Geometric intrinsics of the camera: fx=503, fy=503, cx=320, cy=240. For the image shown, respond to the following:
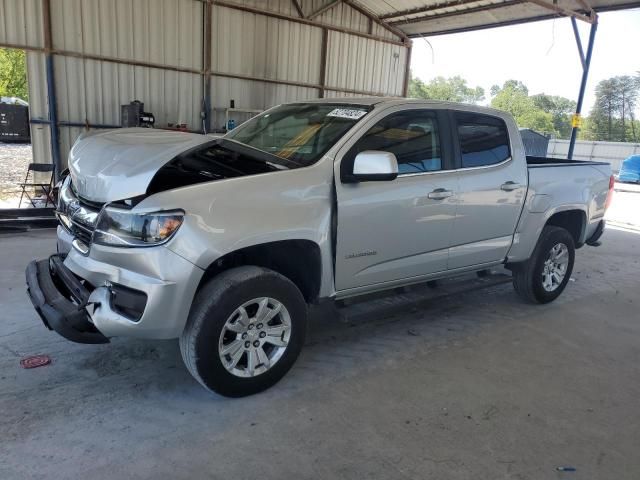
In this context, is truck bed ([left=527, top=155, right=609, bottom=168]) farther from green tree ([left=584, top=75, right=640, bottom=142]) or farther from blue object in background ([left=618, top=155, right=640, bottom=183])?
green tree ([left=584, top=75, right=640, bottom=142])

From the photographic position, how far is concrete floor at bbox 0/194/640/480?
261 centimetres

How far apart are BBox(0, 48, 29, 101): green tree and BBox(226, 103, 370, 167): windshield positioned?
32.3 meters

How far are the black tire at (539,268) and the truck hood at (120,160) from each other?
3.36 meters

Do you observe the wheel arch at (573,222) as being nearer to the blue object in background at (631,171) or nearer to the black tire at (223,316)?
the black tire at (223,316)

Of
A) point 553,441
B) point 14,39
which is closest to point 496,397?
point 553,441

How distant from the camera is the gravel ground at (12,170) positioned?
10.1 m

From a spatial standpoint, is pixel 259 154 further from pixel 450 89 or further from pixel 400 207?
pixel 450 89

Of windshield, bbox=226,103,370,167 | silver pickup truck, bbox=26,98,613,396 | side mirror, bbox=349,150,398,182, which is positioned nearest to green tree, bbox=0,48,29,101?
windshield, bbox=226,103,370,167

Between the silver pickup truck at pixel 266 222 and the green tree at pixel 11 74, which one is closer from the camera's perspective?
the silver pickup truck at pixel 266 222

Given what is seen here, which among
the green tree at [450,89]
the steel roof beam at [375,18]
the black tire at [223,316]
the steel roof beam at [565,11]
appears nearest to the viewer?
the black tire at [223,316]

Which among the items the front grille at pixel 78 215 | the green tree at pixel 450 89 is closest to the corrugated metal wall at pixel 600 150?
the front grille at pixel 78 215

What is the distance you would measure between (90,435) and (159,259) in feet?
3.38

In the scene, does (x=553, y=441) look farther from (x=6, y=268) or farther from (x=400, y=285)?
(x=6, y=268)

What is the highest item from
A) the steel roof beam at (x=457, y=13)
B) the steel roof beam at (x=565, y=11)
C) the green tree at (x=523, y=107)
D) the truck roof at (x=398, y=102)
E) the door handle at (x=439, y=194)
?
the green tree at (x=523, y=107)
